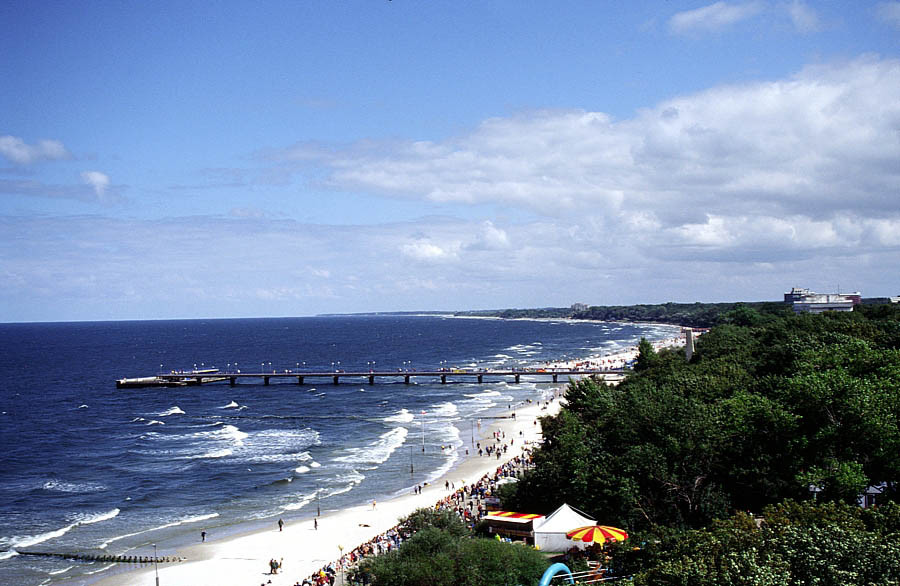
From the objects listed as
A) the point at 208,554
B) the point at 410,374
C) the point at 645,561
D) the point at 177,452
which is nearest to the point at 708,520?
the point at 645,561

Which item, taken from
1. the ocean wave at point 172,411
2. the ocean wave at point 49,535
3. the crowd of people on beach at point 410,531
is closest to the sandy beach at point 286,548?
the crowd of people on beach at point 410,531

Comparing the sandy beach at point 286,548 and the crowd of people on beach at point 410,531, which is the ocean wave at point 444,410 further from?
the sandy beach at point 286,548

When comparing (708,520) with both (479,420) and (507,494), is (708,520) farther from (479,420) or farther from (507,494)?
(479,420)

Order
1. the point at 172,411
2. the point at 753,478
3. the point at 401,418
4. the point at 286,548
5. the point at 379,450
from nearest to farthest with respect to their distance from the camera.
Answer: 1. the point at 753,478
2. the point at 286,548
3. the point at 379,450
4. the point at 401,418
5. the point at 172,411

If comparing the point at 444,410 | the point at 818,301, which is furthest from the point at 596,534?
the point at 818,301

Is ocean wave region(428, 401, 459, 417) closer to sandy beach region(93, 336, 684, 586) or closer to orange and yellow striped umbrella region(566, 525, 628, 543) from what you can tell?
sandy beach region(93, 336, 684, 586)

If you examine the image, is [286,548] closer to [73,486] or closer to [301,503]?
[301,503]
